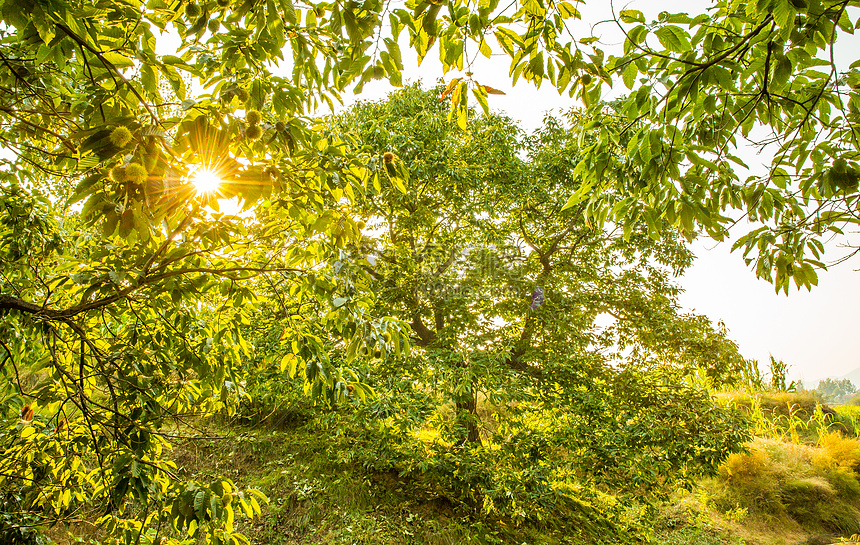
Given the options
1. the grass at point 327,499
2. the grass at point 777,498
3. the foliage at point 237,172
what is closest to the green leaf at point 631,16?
the foliage at point 237,172

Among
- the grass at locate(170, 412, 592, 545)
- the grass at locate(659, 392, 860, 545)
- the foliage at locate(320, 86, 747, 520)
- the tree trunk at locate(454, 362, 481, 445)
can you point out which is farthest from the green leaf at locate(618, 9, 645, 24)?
the grass at locate(659, 392, 860, 545)

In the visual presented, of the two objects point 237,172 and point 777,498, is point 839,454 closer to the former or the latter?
point 777,498

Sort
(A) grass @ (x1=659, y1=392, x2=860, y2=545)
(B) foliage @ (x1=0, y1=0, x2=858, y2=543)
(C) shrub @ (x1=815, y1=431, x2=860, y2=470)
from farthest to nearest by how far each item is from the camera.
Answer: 1. (C) shrub @ (x1=815, y1=431, x2=860, y2=470)
2. (A) grass @ (x1=659, y1=392, x2=860, y2=545)
3. (B) foliage @ (x1=0, y1=0, x2=858, y2=543)

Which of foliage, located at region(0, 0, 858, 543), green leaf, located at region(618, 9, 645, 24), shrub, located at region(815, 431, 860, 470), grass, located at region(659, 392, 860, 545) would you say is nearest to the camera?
foliage, located at region(0, 0, 858, 543)

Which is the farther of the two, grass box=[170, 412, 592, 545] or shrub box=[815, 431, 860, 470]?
shrub box=[815, 431, 860, 470]

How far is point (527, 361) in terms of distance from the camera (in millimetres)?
3947

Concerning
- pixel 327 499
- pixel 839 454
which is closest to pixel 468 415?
pixel 327 499

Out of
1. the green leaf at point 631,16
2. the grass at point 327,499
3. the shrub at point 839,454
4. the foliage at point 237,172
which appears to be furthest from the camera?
the shrub at point 839,454

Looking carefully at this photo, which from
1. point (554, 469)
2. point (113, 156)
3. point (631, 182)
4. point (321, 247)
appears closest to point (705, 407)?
point (554, 469)

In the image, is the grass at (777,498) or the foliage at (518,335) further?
the grass at (777,498)

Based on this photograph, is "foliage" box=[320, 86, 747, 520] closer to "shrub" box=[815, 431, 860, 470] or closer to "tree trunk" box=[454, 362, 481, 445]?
"tree trunk" box=[454, 362, 481, 445]

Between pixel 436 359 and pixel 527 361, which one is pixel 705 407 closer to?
pixel 527 361

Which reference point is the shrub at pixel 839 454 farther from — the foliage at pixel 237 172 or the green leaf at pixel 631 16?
the green leaf at pixel 631 16

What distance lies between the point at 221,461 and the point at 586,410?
399 centimetres
